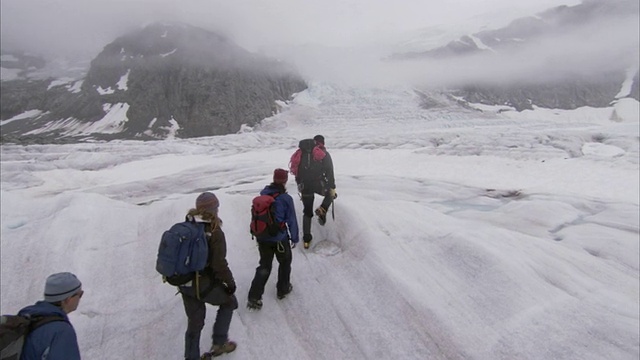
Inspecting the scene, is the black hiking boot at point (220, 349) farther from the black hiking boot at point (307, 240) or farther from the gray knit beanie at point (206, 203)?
the black hiking boot at point (307, 240)

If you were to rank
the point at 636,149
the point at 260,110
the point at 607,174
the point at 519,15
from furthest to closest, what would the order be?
the point at 519,15, the point at 260,110, the point at 636,149, the point at 607,174

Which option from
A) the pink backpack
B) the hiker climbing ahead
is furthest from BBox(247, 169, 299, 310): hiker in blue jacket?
the pink backpack

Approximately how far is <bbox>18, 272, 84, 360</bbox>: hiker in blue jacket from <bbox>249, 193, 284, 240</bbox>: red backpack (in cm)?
238

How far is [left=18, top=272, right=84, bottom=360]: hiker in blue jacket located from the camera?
2658 mm

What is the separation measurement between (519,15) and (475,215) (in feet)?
490

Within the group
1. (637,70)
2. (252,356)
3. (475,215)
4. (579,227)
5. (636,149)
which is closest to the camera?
(252,356)

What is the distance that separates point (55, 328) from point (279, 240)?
9.49 feet

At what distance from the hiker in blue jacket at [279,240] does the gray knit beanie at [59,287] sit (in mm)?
2561

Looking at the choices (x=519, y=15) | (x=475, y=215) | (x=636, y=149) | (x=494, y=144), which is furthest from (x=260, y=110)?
(x=519, y=15)

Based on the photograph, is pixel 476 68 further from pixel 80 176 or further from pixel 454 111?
pixel 80 176

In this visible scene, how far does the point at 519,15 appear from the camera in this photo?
432 ft

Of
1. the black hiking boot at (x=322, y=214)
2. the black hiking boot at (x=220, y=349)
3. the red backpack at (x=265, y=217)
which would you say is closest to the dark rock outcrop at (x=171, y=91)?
the black hiking boot at (x=322, y=214)

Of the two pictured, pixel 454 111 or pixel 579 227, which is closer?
pixel 579 227

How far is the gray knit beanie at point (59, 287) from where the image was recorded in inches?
117
